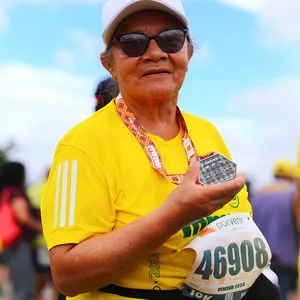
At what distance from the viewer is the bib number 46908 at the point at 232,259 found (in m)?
2.27

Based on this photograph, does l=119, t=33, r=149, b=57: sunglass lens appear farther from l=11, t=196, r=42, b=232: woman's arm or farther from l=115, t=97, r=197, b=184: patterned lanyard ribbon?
l=11, t=196, r=42, b=232: woman's arm

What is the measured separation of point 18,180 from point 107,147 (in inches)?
254

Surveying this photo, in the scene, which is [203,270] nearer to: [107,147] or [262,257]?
[262,257]

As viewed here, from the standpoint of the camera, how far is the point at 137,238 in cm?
213

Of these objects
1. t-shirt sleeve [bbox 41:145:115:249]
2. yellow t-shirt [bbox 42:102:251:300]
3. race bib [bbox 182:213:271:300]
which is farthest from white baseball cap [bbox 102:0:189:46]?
race bib [bbox 182:213:271:300]

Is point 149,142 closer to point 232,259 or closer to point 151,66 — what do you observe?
point 151,66

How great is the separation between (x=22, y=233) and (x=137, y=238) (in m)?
6.48

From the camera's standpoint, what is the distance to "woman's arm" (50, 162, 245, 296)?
2105mm

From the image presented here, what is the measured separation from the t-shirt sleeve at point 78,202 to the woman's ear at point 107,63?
0.44m

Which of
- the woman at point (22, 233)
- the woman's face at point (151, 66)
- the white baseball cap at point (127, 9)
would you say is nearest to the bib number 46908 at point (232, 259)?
the woman's face at point (151, 66)

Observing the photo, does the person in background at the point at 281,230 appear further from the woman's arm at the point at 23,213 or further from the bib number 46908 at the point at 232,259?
the bib number 46908 at the point at 232,259

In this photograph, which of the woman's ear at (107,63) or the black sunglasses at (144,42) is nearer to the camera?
the black sunglasses at (144,42)

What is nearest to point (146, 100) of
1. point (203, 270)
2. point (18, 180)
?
point (203, 270)

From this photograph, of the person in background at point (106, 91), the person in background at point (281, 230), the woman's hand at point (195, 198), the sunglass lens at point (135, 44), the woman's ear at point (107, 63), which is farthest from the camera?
the person in background at point (281, 230)
